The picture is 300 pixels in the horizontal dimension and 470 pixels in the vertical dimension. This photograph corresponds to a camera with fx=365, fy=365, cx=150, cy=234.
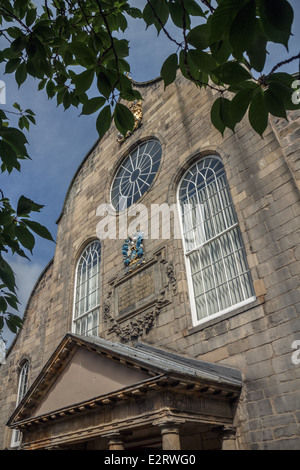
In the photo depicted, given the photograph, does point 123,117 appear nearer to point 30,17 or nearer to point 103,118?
point 103,118

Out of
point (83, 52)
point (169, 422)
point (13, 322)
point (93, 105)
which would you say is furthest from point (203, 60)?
point (169, 422)

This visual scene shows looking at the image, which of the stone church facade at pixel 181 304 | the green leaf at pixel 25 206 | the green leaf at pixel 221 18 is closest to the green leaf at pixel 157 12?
the green leaf at pixel 221 18

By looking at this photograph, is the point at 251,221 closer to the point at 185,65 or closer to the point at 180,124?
the point at 180,124

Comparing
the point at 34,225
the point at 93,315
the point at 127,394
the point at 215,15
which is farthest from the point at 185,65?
the point at 93,315

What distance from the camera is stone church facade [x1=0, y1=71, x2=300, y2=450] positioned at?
657 cm

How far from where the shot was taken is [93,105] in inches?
86.7

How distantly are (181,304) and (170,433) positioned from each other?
11.3 feet

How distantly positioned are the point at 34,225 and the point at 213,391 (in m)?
5.51

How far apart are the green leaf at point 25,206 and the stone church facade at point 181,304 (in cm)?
452

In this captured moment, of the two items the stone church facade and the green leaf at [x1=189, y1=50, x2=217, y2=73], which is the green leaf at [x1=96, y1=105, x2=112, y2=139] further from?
the stone church facade

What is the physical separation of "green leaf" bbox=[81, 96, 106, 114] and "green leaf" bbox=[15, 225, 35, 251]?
0.86m

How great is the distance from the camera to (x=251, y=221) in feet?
27.1

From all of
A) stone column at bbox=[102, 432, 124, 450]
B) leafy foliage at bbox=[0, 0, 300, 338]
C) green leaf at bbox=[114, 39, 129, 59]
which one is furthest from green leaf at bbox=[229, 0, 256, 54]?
stone column at bbox=[102, 432, 124, 450]

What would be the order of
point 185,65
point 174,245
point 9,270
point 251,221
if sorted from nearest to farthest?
point 185,65, point 9,270, point 251,221, point 174,245
